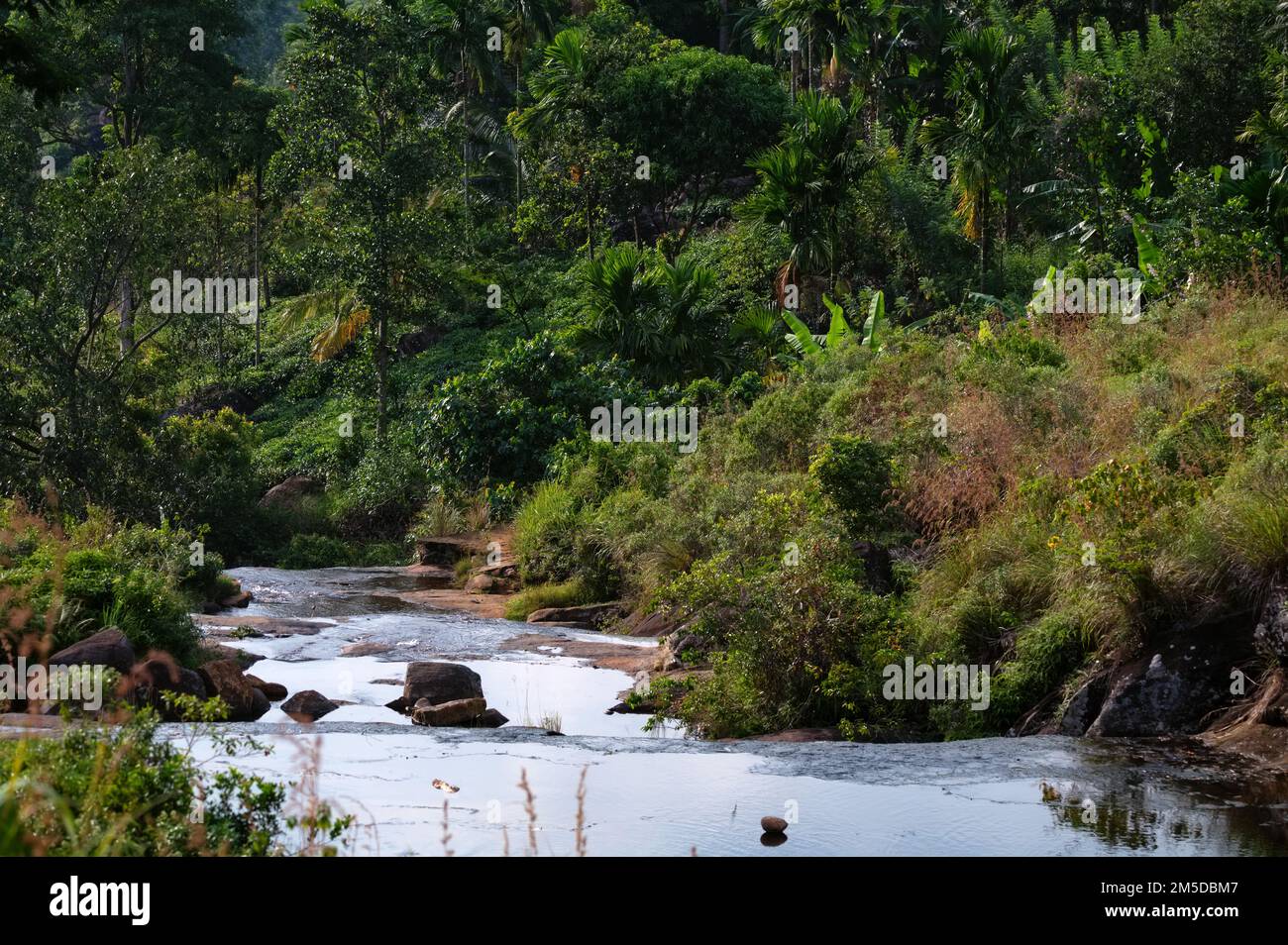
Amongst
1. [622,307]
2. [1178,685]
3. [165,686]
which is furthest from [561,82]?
[1178,685]

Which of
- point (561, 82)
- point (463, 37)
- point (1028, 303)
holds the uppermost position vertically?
point (463, 37)

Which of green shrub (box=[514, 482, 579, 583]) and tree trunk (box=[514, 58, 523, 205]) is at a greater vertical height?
tree trunk (box=[514, 58, 523, 205])

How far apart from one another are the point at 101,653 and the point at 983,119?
2222 cm

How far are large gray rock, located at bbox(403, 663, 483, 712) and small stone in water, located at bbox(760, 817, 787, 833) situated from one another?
14.8 feet

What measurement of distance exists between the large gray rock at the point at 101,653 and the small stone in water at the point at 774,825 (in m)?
5.37

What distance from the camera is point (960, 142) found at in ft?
91.0

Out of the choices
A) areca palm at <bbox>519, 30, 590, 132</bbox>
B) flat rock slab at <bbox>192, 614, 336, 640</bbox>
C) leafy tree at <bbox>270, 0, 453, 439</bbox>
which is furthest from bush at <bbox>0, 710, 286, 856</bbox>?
areca palm at <bbox>519, 30, 590, 132</bbox>

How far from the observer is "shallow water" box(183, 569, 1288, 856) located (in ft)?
20.5

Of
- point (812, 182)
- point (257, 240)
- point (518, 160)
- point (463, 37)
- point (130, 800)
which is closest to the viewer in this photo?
point (130, 800)

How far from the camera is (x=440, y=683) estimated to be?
35.3 feet

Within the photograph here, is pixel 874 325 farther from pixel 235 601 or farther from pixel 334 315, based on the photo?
pixel 334 315

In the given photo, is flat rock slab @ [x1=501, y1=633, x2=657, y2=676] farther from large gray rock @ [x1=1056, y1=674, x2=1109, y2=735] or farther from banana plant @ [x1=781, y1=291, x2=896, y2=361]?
banana plant @ [x1=781, y1=291, x2=896, y2=361]

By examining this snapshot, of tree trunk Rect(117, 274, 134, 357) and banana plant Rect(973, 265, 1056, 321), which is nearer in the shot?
banana plant Rect(973, 265, 1056, 321)
